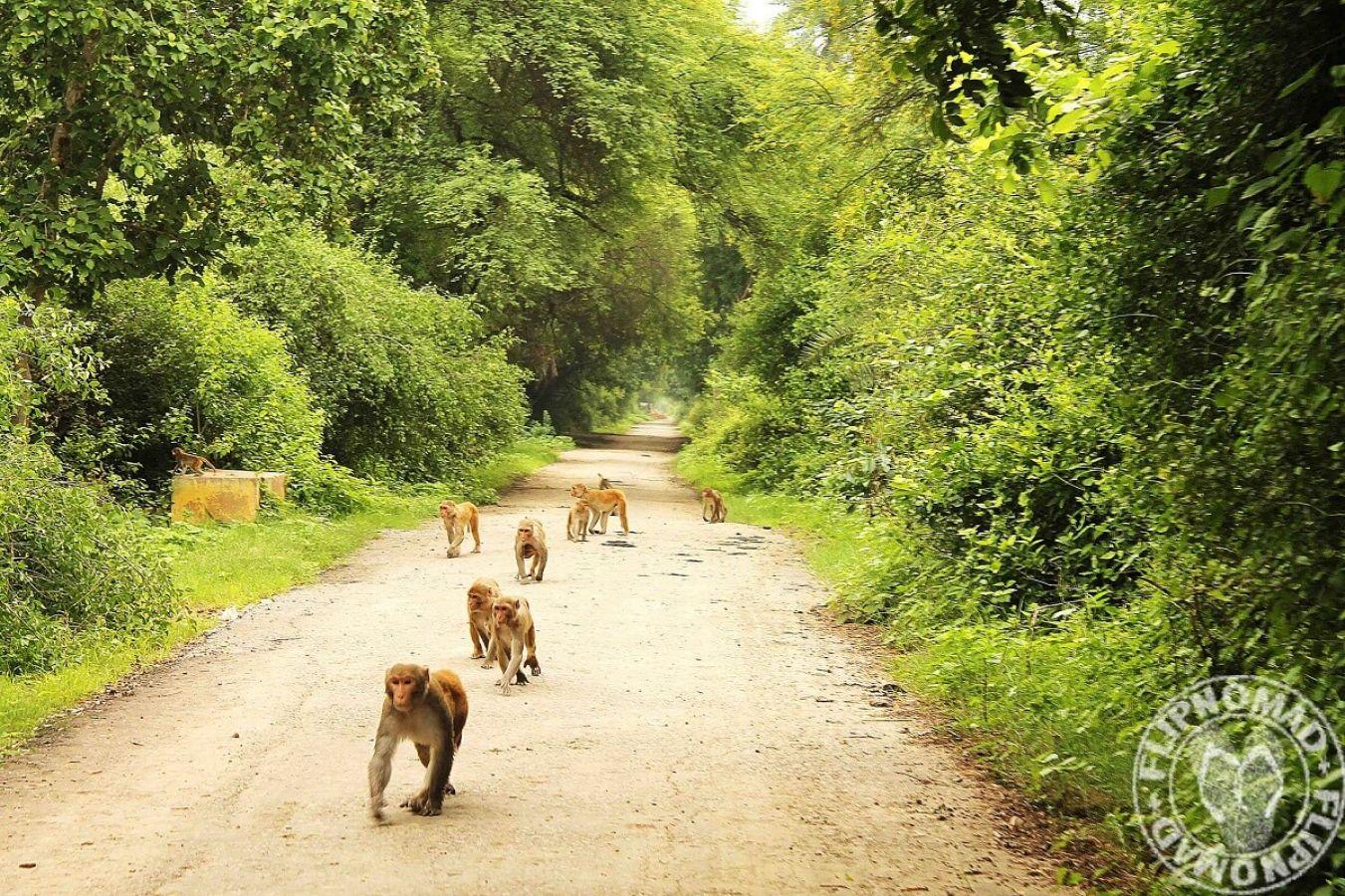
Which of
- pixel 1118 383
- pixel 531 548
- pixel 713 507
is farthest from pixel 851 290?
pixel 1118 383

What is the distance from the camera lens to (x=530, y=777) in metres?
7.58

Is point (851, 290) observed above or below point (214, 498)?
above

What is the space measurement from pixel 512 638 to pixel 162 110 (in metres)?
7.53

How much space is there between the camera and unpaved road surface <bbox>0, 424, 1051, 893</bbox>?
604 cm

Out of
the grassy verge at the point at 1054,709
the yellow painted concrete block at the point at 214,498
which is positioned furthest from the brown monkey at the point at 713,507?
the grassy verge at the point at 1054,709

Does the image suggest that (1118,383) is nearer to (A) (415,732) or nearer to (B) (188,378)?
(A) (415,732)

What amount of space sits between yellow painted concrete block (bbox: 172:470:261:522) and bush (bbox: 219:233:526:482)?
14.7ft

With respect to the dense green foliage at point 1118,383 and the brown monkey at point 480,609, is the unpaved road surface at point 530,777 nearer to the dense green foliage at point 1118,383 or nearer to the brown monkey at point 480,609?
the brown monkey at point 480,609

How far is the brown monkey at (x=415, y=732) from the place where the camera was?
6.59 m

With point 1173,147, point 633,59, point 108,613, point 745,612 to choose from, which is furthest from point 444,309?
point 1173,147

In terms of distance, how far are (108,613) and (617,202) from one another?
25.3 m

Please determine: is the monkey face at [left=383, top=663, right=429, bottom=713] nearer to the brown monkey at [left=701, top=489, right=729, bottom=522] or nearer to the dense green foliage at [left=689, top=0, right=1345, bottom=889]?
the dense green foliage at [left=689, top=0, right=1345, bottom=889]

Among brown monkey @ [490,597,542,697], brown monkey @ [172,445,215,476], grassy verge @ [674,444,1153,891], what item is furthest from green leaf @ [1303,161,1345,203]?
brown monkey @ [172,445,215,476]

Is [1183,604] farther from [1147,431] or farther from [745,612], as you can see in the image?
[745,612]
